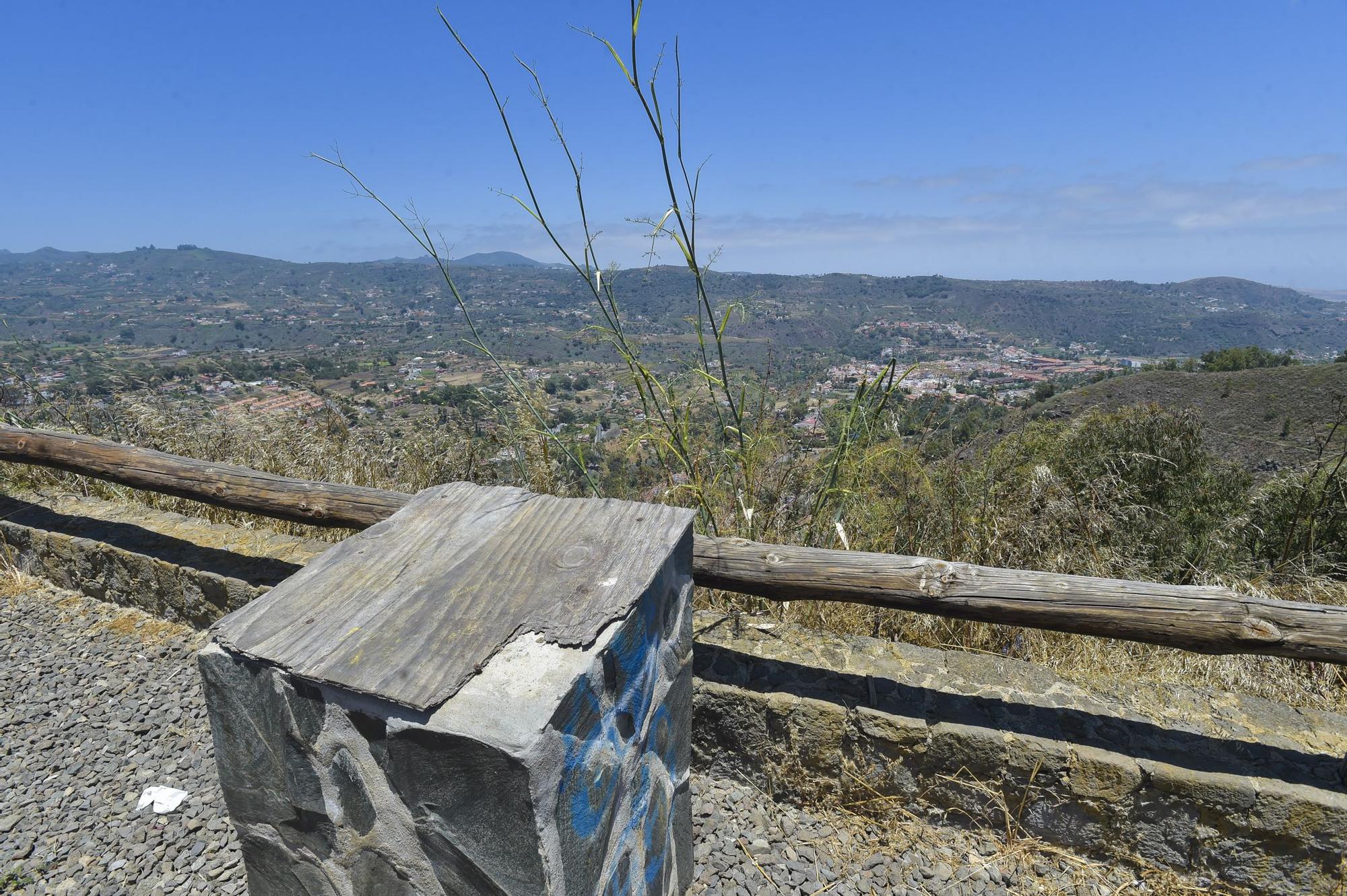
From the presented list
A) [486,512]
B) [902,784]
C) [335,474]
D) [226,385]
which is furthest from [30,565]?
[902,784]

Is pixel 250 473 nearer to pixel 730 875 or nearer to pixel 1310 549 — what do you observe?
pixel 730 875

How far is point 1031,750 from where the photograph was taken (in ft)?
6.12

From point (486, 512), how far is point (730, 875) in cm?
128

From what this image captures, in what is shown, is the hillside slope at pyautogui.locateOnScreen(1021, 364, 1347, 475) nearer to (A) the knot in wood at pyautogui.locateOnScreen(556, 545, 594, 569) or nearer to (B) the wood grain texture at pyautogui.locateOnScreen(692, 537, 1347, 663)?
(B) the wood grain texture at pyautogui.locateOnScreen(692, 537, 1347, 663)

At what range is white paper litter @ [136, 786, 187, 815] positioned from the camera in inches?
84.8

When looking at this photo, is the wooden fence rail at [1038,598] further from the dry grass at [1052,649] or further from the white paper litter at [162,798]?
the white paper litter at [162,798]

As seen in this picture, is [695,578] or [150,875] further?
[695,578]

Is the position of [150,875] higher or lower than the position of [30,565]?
lower

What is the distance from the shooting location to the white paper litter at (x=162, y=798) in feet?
7.07

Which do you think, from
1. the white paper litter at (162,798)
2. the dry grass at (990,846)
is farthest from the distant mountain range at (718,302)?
the white paper litter at (162,798)

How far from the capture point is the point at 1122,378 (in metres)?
17.0

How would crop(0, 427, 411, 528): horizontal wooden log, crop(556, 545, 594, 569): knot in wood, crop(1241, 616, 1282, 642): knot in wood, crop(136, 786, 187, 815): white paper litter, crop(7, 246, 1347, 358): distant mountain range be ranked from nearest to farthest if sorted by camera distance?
crop(556, 545, 594, 569): knot in wood < crop(1241, 616, 1282, 642): knot in wood < crop(136, 786, 187, 815): white paper litter < crop(0, 427, 411, 528): horizontal wooden log < crop(7, 246, 1347, 358): distant mountain range

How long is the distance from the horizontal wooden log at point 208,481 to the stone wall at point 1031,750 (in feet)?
4.75

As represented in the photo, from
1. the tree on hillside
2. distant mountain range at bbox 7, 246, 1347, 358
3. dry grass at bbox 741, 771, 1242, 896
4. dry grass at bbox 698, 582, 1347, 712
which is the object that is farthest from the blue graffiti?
the tree on hillside
